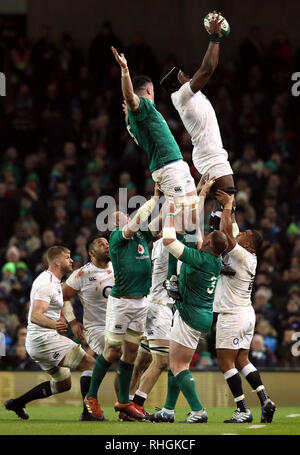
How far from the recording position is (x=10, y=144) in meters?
19.7

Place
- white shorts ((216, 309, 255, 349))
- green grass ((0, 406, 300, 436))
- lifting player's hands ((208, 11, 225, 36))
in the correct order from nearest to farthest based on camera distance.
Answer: green grass ((0, 406, 300, 436)) → lifting player's hands ((208, 11, 225, 36)) → white shorts ((216, 309, 255, 349))

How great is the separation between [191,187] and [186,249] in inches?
35.4

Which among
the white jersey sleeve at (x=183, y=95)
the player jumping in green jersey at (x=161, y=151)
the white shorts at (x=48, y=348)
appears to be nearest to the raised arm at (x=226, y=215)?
the player jumping in green jersey at (x=161, y=151)

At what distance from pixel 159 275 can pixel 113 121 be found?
904cm

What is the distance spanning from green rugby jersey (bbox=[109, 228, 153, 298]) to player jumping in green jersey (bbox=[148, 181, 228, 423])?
47cm

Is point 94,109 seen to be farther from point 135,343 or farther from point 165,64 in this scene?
point 135,343

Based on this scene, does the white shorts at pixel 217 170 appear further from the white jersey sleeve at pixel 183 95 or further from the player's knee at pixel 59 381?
the player's knee at pixel 59 381

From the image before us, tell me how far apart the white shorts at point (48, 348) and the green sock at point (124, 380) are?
0.66m

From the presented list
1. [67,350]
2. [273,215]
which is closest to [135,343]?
[67,350]

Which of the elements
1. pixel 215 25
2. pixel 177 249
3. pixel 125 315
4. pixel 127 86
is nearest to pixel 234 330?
pixel 125 315

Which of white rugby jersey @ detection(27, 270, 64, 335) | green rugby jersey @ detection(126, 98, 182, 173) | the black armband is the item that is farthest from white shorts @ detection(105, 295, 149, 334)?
the black armband

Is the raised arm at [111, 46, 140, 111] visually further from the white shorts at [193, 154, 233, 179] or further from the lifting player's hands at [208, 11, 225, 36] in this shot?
the white shorts at [193, 154, 233, 179]

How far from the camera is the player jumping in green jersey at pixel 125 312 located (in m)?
10.3

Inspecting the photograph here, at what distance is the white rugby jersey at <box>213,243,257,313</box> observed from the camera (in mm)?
10961
